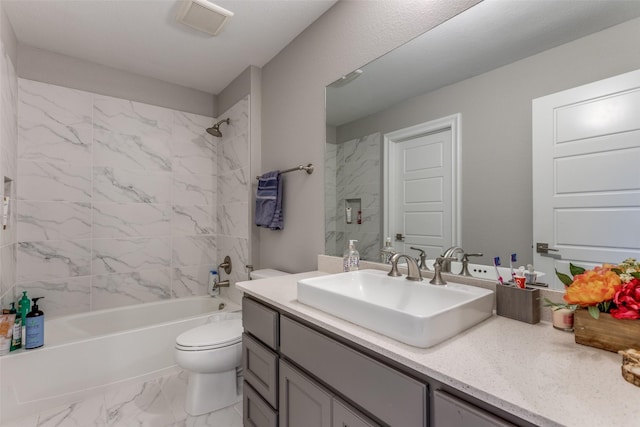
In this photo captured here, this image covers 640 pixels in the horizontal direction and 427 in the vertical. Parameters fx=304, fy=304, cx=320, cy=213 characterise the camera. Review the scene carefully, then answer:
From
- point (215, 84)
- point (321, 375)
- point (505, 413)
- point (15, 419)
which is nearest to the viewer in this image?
point (505, 413)

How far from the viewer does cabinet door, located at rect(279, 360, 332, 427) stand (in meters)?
0.98

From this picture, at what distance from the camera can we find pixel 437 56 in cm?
131

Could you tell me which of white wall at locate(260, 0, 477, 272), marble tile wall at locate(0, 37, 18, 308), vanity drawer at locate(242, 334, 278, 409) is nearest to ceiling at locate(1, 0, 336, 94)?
white wall at locate(260, 0, 477, 272)

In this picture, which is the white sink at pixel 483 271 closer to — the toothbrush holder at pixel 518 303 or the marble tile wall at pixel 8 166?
the toothbrush holder at pixel 518 303

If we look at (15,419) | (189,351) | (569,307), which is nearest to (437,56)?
(569,307)

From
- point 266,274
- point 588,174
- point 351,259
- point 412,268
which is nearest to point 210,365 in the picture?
point 266,274

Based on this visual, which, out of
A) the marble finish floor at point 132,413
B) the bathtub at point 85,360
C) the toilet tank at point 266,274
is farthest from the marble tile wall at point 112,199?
the marble finish floor at point 132,413

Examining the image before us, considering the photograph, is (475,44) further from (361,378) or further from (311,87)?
(361,378)

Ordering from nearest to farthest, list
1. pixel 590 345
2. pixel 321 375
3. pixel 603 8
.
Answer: pixel 590 345 → pixel 603 8 → pixel 321 375

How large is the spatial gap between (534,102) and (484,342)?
2.61 ft

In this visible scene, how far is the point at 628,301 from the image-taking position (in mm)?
702

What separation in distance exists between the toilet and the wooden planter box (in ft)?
5.36

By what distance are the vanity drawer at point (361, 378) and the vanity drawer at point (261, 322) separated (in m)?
0.11

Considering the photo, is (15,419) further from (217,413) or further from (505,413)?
(505,413)
